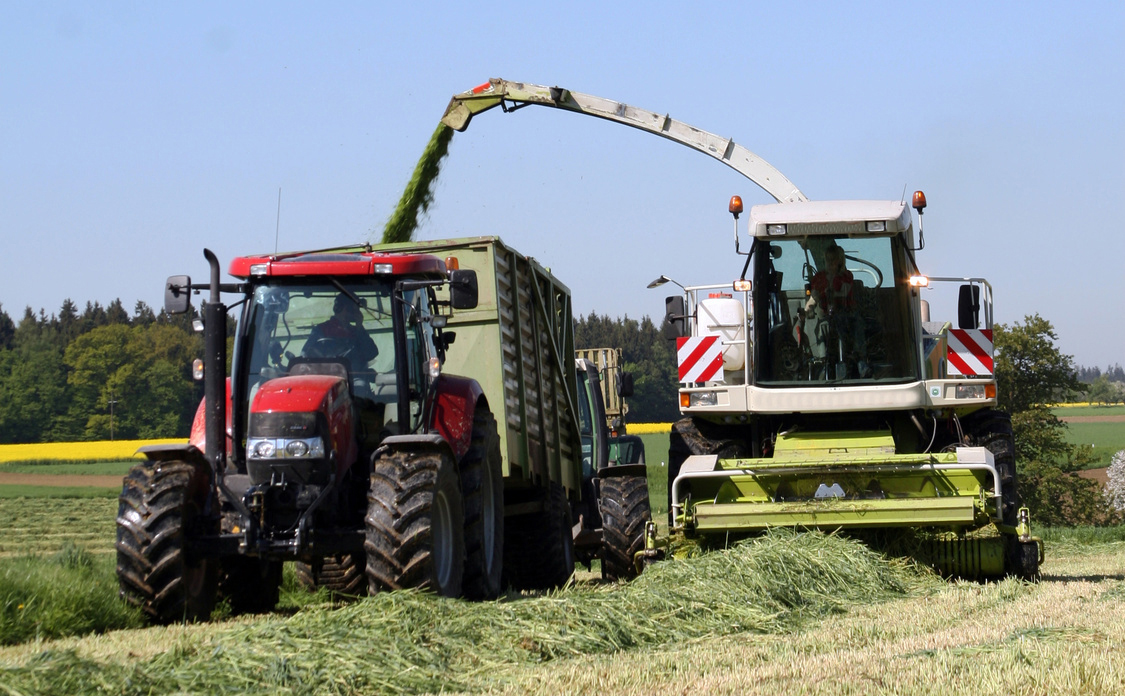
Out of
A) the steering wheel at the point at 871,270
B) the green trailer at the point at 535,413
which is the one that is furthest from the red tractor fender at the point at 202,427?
the steering wheel at the point at 871,270

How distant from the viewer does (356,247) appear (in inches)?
394

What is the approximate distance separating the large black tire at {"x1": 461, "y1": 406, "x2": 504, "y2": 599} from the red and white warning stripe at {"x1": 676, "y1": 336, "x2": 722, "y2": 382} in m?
2.12

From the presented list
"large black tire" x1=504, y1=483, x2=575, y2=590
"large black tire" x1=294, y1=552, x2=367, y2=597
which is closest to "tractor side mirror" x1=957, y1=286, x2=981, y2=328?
"large black tire" x1=504, y1=483, x2=575, y2=590

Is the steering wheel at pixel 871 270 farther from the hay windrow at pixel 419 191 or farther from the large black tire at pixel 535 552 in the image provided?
the hay windrow at pixel 419 191

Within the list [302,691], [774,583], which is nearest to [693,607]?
[774,583]

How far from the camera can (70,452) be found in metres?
54.7

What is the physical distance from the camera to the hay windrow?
42.6 ft

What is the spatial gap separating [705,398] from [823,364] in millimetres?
972

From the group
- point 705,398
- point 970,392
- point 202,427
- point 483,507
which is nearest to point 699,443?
point 705,398

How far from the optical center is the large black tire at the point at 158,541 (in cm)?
717

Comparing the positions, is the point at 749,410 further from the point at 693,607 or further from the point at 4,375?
the point at 4,375

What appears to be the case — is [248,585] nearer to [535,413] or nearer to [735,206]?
[535,413]

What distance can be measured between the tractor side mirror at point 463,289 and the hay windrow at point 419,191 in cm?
501

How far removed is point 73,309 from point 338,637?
96889 millimetres
